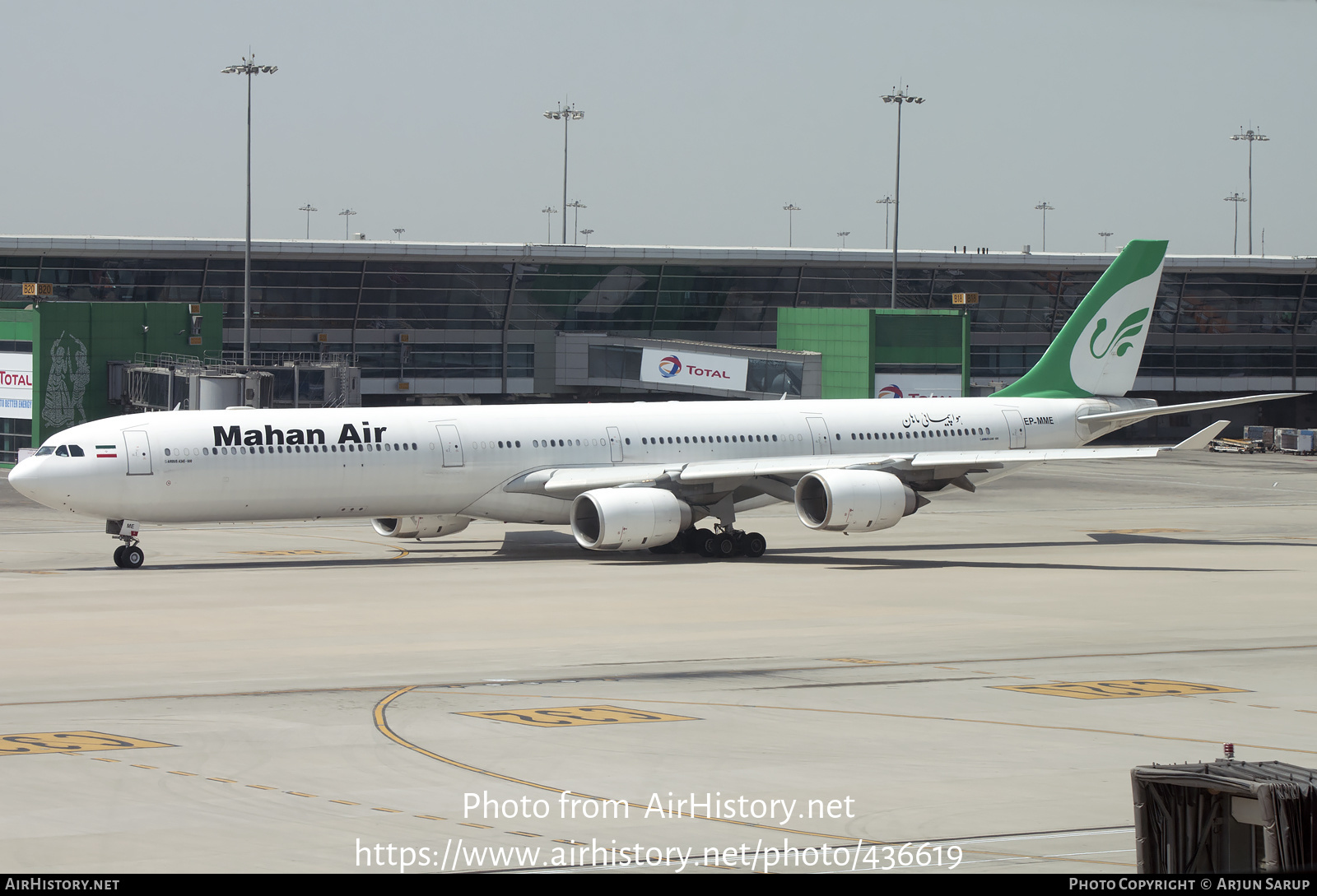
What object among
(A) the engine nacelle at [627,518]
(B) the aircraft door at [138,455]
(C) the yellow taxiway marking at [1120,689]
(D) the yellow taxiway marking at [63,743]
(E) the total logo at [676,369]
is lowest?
(D) the yellow taxiway marking at [63,743]

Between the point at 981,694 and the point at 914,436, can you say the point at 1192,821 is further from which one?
the point at 914,436

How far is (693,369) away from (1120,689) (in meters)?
67.7

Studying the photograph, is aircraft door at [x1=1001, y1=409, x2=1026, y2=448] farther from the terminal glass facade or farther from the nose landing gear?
the terminal glass facade

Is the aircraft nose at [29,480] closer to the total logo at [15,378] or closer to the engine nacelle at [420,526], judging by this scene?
the engine nacelle at [420,526]

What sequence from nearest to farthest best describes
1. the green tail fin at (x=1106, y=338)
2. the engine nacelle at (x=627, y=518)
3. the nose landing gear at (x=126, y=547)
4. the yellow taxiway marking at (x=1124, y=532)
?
1. the nose landing gear at (x=126, y=547)
2. the engine nacelle at (x=627, y=518)
3. the yellow taxiway marking at (x=1124, y=532)
4. the green tail fin at (x=1106, y=338)

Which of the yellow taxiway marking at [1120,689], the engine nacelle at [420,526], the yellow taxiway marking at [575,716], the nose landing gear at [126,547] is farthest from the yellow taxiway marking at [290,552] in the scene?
the yellow taxiway marking at [1120,689]

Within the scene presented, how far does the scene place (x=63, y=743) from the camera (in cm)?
1938

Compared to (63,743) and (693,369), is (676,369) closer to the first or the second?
(693,369)

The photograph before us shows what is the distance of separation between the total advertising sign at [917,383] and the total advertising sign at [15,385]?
135 ft

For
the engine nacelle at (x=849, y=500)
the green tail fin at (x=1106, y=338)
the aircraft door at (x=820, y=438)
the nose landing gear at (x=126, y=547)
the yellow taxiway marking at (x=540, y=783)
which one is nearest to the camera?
the yellow taxiway marking at (x=540, y=783)

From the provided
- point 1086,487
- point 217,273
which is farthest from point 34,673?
point 217,273

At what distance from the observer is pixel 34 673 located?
25.1 meters

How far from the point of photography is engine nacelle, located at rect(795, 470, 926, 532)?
4272cm

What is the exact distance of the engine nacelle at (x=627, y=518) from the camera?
41891mm
